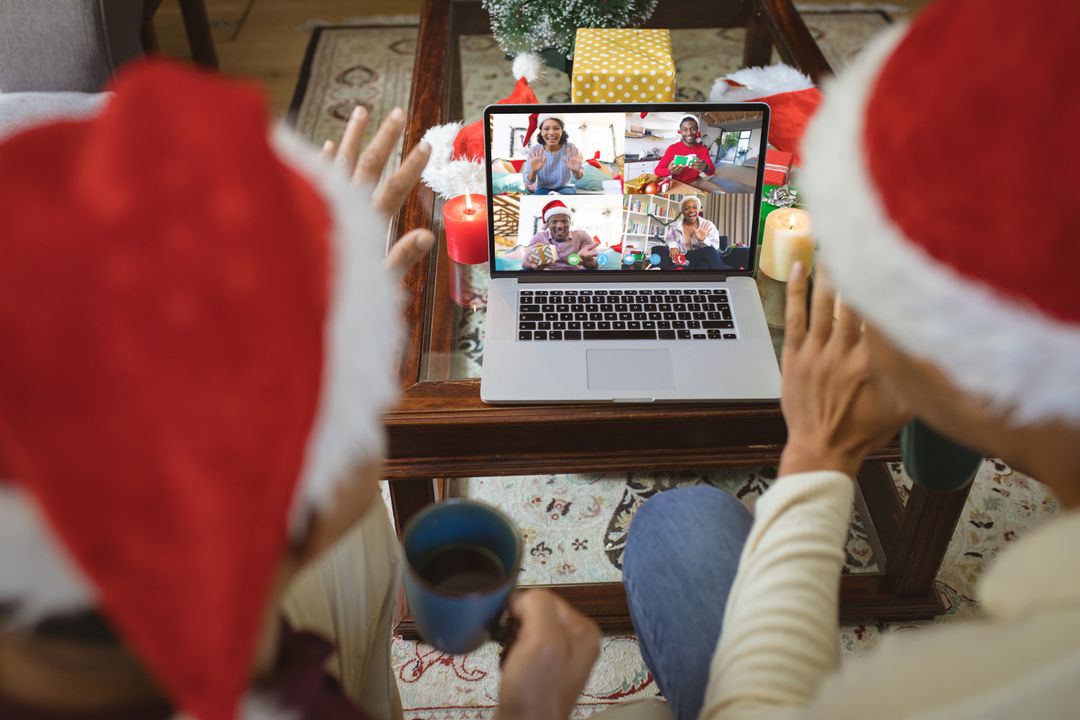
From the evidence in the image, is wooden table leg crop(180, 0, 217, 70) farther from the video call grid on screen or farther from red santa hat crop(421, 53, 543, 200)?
the video call grid on screen

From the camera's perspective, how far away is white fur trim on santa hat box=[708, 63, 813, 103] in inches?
59.6

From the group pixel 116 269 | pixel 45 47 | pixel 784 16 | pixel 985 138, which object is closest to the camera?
pixel 116 269

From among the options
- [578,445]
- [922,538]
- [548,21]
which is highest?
[548,21]

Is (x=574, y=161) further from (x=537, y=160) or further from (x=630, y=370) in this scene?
(x=630, y=370)

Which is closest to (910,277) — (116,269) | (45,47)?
(116,269)

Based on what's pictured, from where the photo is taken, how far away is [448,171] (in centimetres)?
135

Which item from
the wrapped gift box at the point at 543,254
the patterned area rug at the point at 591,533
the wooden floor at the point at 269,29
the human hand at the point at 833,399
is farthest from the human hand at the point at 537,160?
the wooden floor at the point at 269,29

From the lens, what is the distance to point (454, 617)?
0.65m

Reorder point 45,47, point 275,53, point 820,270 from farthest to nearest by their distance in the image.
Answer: point 275,53
point 45,47
point 820,270

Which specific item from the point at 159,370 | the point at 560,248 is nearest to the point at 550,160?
the point at 560,248

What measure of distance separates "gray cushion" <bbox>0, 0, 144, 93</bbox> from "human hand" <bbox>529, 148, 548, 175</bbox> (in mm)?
1137

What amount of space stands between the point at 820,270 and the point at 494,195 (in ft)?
1.59

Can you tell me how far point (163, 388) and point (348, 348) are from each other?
11cm

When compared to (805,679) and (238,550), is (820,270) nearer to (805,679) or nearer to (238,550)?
(805,679)
